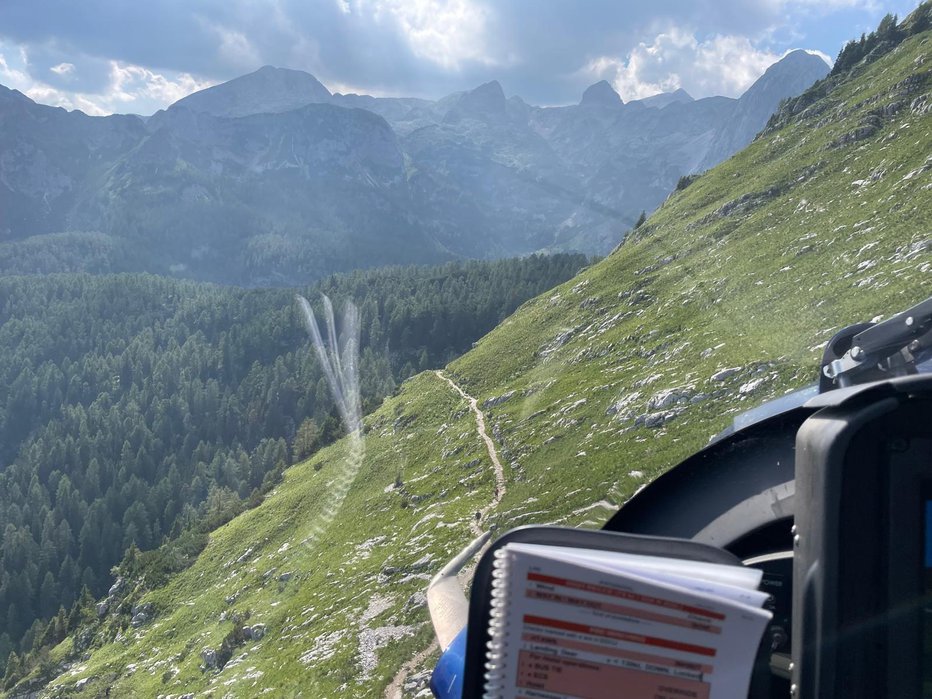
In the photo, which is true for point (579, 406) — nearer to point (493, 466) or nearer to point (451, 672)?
point (493, 466)

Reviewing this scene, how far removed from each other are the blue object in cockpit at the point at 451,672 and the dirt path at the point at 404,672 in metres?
17.1

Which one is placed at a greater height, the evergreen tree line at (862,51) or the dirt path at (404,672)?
the evergreen tree line at (862,51)

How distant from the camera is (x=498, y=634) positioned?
2.20 m

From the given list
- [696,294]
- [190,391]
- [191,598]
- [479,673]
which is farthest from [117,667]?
[190,391]

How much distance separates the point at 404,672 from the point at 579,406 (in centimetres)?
2381

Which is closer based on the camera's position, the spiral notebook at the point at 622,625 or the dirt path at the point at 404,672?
the spiral notebook at the point at 622,625

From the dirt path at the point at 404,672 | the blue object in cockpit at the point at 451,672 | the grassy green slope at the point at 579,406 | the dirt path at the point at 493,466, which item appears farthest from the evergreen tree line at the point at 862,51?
the blue object in cockpit at the point at 451,672

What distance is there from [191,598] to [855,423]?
69226mm

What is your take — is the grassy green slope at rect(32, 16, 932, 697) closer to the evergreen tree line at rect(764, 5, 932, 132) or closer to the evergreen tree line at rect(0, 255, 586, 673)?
the evergreen tree line at rect(764, 5, 932, 132)

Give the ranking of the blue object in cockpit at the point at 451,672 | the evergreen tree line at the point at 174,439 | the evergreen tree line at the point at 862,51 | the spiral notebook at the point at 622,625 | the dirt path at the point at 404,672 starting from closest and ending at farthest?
the spiral notebook at the point at 622,625 < the blue object in cockpit at the point at 451,672 < the dirt path at the point at 404,672 < the evergreen tree line at the point at 862,51 < the evergreen tree line at the point at 174,439

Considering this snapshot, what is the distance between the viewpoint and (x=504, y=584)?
214 cm

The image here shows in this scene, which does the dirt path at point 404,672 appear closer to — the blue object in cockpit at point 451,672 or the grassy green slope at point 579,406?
the grassy green slope at point 579,406

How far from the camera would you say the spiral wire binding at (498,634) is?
2.16 metres

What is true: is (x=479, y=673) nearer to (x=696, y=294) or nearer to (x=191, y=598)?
(x=696, y=294)
